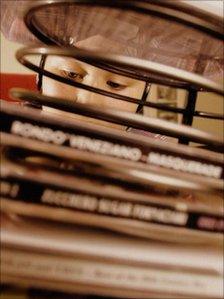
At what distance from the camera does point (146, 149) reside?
0.28 m

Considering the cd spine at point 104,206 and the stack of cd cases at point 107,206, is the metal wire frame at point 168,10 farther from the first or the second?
the cd spine at point 104,206

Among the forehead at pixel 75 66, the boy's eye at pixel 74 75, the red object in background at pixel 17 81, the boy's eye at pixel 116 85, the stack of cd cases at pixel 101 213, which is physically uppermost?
the red object in background at pixel 17 81

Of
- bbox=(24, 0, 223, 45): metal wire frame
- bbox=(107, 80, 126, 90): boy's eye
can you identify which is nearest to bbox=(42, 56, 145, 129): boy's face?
bbox=(107, 80, 126, 90): boy's eye

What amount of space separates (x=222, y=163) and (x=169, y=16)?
0.12 metres

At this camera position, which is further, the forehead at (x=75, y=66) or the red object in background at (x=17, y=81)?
the red object in background at (x=17, y=81)

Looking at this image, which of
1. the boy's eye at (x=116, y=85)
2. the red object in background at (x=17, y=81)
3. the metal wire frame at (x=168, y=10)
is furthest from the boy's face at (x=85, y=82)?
the red object in background at (x=17, y=81)

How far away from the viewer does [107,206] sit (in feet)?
0.87

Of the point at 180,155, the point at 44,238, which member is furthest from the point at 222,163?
the point at 44,238

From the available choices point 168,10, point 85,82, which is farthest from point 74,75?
point 168,10

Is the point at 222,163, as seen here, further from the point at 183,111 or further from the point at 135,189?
the point at 183,111

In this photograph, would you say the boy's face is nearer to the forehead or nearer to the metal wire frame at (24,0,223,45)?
the forehead

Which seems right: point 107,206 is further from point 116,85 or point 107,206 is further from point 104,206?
point 116,85

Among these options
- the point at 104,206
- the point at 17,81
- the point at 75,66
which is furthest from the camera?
the point at 17,81

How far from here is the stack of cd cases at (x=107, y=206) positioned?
25 centimetres
